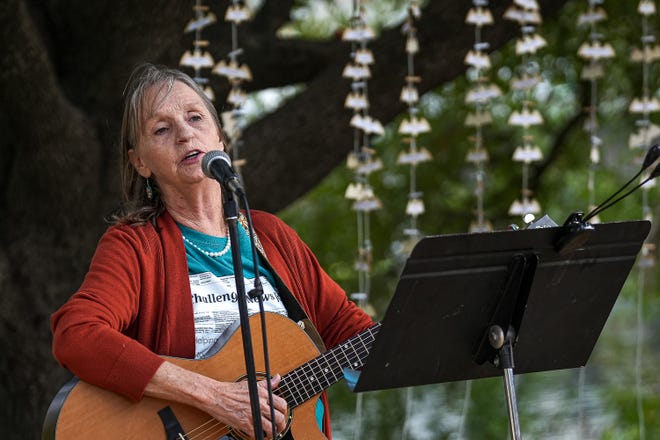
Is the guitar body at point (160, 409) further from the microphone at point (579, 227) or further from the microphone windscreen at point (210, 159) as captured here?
the microphone at point (579, 227)

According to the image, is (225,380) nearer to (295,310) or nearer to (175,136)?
(295,310)

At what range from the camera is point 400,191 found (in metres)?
6.18

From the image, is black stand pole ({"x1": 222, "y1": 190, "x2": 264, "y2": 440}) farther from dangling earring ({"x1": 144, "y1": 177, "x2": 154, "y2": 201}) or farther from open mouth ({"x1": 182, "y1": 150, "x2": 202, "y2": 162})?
dangling earring ({"x1": 144, "y1": 177, "x2": 154, "y2": 201})

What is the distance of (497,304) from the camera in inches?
94.3

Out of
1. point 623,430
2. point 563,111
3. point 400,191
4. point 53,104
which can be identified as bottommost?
point 623,430

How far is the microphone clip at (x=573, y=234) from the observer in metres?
2.25

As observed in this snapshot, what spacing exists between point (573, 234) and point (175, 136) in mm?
1103

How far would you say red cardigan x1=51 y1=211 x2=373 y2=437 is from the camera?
2543 mm

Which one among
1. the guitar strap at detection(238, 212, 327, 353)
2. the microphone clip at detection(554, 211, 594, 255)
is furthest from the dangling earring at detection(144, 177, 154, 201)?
the microphone clip at detection(554, 211, 594, 255)

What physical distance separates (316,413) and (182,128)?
32.3 inches

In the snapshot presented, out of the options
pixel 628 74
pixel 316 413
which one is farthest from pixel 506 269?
pixel 628 74

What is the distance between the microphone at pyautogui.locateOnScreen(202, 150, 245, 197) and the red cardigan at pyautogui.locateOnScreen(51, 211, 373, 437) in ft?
1.39

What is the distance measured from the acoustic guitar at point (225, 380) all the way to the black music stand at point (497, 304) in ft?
1.33

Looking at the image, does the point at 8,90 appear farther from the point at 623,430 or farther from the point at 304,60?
the point at 623,430
